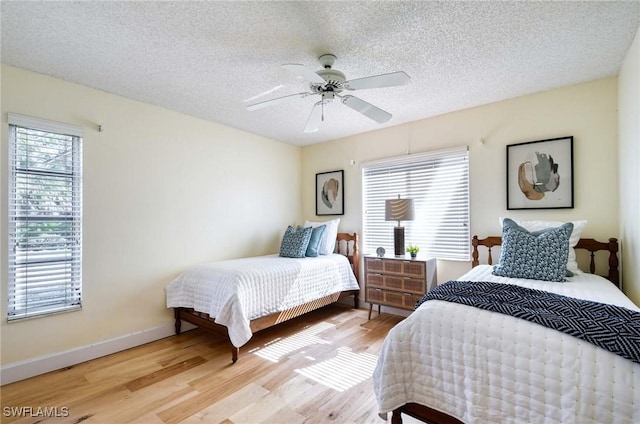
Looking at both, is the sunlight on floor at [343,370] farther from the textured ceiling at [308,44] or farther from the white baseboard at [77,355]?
the textured ceiling at [308,44]

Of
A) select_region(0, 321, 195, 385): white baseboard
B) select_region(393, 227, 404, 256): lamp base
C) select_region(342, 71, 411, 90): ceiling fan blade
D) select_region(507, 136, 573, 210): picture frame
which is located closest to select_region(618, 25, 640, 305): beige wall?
select_region(507, 136, 573, 210): picture frame

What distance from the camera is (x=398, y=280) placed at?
3.48m

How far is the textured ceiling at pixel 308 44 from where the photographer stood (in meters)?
1.75

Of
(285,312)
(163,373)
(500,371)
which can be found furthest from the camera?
(285,312)

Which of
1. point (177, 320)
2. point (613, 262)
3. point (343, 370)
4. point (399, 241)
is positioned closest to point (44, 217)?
point (177, 320)

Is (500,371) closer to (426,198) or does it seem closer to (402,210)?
(402,210)

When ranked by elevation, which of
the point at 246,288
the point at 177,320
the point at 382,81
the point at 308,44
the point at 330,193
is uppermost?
the point at 308,44

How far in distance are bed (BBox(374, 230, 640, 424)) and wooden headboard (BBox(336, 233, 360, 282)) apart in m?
2.43

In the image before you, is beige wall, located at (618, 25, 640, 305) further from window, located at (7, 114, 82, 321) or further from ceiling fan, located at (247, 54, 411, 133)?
window, located at (7, 114, 82, 321)

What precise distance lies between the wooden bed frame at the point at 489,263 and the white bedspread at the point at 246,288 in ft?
4.75

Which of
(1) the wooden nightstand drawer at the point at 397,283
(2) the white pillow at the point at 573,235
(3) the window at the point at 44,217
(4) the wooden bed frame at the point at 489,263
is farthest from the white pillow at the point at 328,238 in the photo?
(3) the window at the point at 44,217

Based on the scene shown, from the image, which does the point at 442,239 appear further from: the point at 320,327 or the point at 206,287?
the point at 206,287

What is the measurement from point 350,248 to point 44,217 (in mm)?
3362

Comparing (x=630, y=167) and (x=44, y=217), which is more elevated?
(x=630, y=167)
